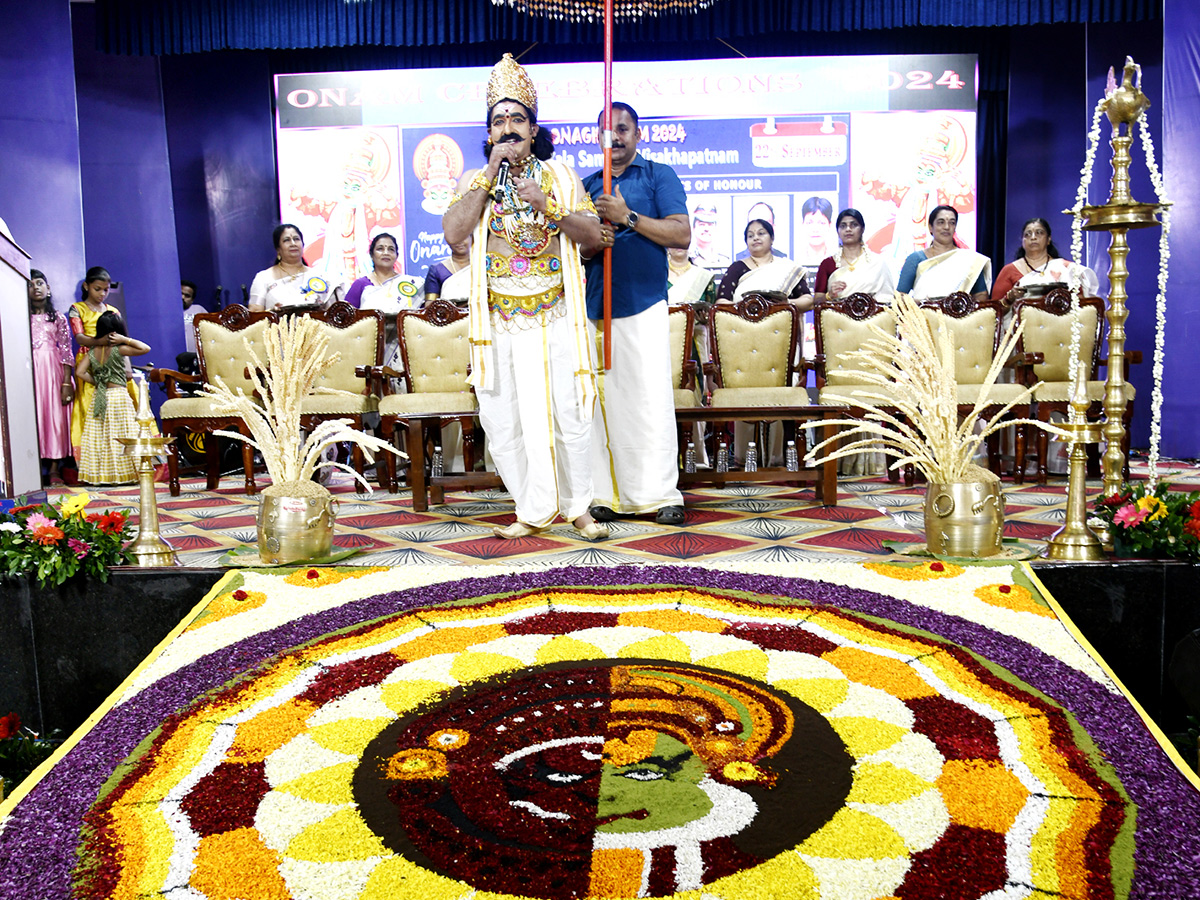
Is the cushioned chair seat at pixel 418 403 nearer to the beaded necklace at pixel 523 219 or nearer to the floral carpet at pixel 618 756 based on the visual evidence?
the beaded necklace at pixel 523 219

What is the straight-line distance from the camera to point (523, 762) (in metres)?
1.26

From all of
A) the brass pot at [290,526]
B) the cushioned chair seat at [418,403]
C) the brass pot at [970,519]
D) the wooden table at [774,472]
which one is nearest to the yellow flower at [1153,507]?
the brass pot at [970,519]

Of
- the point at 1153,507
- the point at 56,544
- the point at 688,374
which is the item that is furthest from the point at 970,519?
the point at 688,374

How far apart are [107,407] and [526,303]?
337cm

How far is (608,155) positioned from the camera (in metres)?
2.68

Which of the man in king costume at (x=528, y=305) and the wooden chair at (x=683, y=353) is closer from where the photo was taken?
the man in king costume at (x=528, y=305)

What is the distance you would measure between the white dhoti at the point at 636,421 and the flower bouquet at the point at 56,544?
1.49m

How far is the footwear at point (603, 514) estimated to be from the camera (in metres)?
3.04

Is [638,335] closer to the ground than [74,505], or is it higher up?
higher up

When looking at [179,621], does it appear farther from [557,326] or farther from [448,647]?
[557,326]

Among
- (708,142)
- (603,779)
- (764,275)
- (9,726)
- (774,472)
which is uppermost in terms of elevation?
(708,142)

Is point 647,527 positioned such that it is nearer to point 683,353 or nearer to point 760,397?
point 760,397

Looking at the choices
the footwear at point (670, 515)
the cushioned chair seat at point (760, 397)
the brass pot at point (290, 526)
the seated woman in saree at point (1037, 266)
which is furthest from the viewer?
the seated woman in saree at point (1037, 266)

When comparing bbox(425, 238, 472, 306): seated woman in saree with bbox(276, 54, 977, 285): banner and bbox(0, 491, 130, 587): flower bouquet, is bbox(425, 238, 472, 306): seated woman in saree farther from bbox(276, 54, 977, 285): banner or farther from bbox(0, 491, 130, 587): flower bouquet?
bbox(0, 491, 130, 587): flower bouquet
